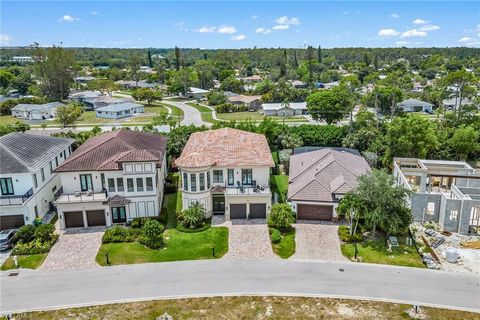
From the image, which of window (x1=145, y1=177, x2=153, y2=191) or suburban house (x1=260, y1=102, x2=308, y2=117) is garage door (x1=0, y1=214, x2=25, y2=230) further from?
suburban house (x1=260, y1=102, x2=308, y2=117)

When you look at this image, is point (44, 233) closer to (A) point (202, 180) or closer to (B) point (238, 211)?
(A) point (202, 180)

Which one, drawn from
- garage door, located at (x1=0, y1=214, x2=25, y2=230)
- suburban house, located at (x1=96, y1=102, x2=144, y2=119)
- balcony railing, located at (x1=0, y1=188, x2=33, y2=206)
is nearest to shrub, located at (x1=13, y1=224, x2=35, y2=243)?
garage door, located at (x1=0, y1=214, x2=25, y2=230)

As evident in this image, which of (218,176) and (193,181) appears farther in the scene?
(218,176)

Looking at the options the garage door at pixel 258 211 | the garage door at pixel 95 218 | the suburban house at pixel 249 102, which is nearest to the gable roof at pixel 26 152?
the garage door at pixel 95 218

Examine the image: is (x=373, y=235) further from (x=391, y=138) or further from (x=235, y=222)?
(x=391, y=138)

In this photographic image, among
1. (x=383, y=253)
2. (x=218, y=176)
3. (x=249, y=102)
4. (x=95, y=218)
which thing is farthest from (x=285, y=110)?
(x=383, y=253)

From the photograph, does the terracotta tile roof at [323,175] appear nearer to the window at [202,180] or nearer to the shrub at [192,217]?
the window at [202,180]

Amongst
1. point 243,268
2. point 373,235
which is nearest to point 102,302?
point 243,268
